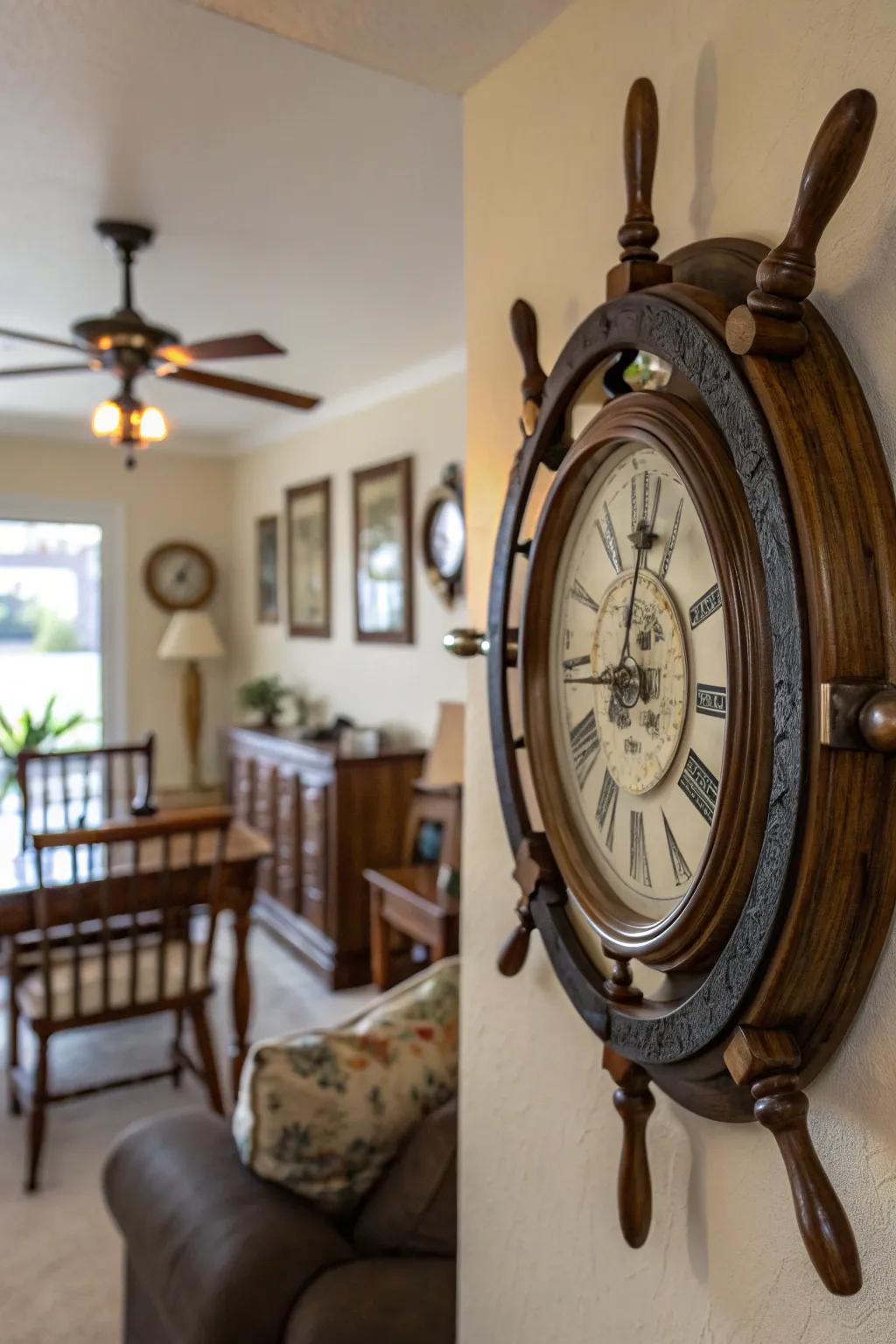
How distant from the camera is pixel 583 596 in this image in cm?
92

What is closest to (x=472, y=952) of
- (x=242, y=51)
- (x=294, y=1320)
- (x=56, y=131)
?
(x=294, y=1320)

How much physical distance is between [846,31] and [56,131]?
1838mm

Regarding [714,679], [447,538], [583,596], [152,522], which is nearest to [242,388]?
[447,538]

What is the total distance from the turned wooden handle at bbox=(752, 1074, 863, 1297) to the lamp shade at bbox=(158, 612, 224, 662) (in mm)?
4615

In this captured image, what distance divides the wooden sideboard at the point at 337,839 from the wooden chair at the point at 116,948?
0.83 meters

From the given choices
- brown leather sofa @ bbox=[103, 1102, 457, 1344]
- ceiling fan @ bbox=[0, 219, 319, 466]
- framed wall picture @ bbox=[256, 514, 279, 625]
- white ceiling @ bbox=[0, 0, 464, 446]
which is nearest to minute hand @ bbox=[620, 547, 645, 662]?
brown leather sofa @ bbox=[103, 1102, 457, 1344]

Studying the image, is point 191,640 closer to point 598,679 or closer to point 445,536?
point 445,536

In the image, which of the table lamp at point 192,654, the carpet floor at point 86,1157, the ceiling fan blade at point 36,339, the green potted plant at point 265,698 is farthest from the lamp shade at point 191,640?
the ceiling fan blade at point 36,339

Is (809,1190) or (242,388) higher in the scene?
(242,388)

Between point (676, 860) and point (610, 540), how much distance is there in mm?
283

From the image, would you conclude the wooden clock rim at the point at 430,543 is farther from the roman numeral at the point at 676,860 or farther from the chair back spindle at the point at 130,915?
the roman numeral at the point at 676,860

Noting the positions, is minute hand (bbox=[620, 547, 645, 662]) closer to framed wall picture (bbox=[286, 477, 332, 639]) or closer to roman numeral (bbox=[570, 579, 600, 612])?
roman numeral (bbox=[570, 579, 600, 612])

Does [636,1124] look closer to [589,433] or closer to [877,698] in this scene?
[877,698]

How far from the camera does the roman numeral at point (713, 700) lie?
727 mm
